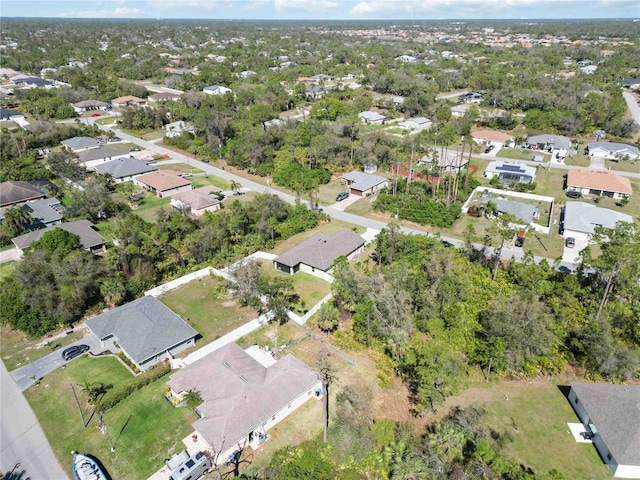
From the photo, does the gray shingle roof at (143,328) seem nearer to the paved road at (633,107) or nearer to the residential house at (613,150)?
the residential house at (613,150)

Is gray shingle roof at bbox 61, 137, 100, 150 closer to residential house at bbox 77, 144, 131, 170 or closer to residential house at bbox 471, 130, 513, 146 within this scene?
residential house at bbox 77, 144, 131, 170

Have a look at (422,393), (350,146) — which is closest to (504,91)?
(350,146)

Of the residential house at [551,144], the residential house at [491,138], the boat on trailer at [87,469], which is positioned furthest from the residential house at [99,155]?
the residential house at [551,144]

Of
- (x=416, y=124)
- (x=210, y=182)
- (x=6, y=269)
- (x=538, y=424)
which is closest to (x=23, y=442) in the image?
(x=6, y=269)

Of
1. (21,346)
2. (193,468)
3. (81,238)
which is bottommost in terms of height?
(21,346)

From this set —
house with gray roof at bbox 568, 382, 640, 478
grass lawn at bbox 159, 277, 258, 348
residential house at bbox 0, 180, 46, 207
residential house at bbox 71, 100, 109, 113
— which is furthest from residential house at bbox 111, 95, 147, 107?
house with gray roof at bbox 568, 382, 640, 478

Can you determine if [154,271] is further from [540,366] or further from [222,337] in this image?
[540,366]

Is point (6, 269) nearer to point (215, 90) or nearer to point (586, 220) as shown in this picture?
point (586, 220)
